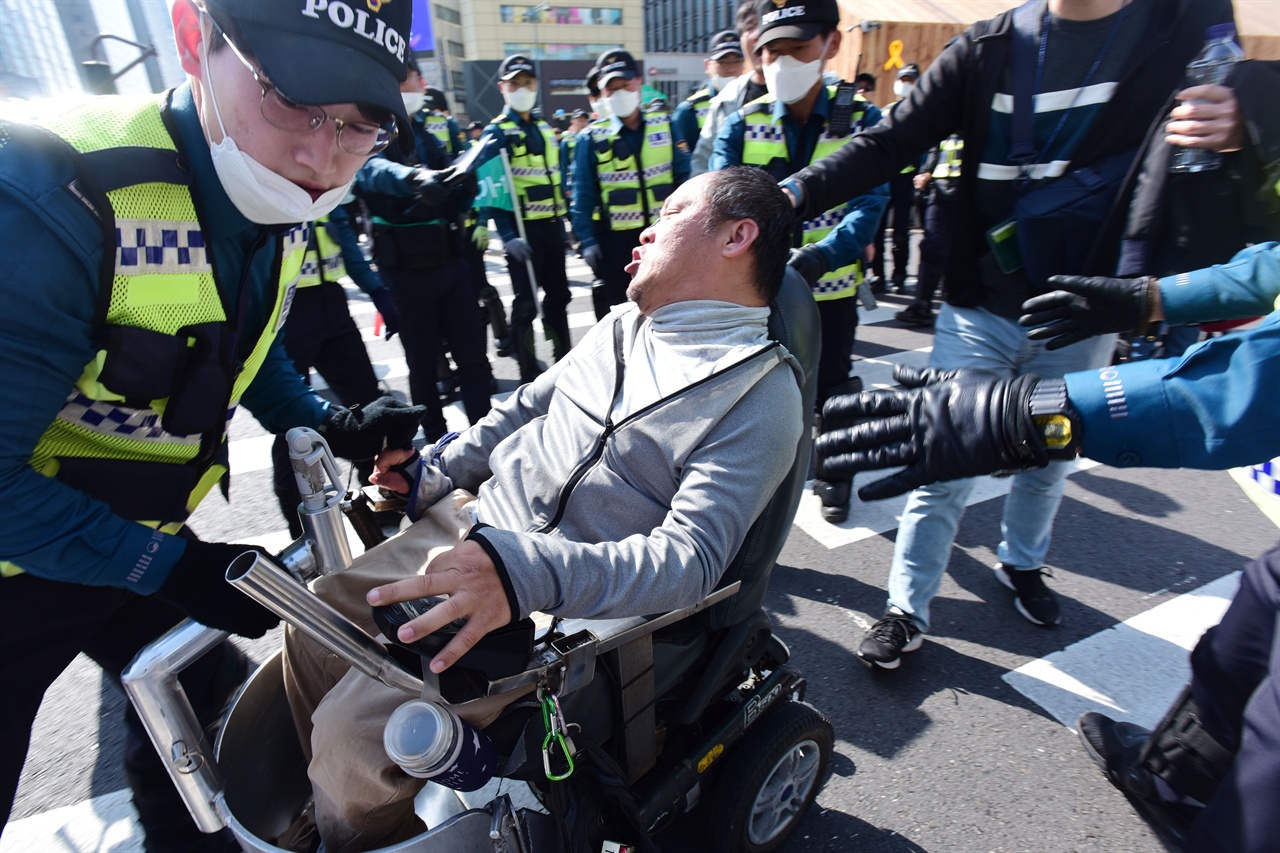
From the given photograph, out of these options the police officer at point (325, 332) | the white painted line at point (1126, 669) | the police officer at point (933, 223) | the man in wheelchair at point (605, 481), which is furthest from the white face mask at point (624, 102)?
the white painted line at point (1126, 669)

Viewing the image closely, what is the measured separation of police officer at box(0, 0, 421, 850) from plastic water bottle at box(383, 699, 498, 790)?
42 cm

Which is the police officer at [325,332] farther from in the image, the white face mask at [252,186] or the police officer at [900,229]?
the police officer at [900,229]

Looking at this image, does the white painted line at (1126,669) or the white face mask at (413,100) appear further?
the white face mask at (413,100)

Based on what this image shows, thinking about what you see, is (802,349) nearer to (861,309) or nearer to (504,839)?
(504,839)

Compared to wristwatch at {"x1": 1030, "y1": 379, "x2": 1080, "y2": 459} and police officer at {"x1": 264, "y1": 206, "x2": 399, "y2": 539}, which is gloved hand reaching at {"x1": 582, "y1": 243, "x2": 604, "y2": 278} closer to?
police officer at {"x1": 264, "y1": 206, "x2": 399, "y2": 539}

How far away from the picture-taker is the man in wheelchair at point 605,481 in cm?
116

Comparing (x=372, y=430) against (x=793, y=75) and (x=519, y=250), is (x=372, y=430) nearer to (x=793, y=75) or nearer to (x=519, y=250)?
(x=793, y=75)

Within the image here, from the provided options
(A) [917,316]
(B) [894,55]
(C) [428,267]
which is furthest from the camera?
(B) [894,55]

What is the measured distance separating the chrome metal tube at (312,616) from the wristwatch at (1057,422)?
3.54 feet

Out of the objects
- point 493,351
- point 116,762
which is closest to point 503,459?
point 116,762

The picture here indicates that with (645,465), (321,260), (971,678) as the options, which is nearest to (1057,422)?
(645,465)

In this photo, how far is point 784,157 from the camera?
3.21m

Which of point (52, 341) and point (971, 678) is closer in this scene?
point (52, 341)

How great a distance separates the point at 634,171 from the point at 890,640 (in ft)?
12.0
